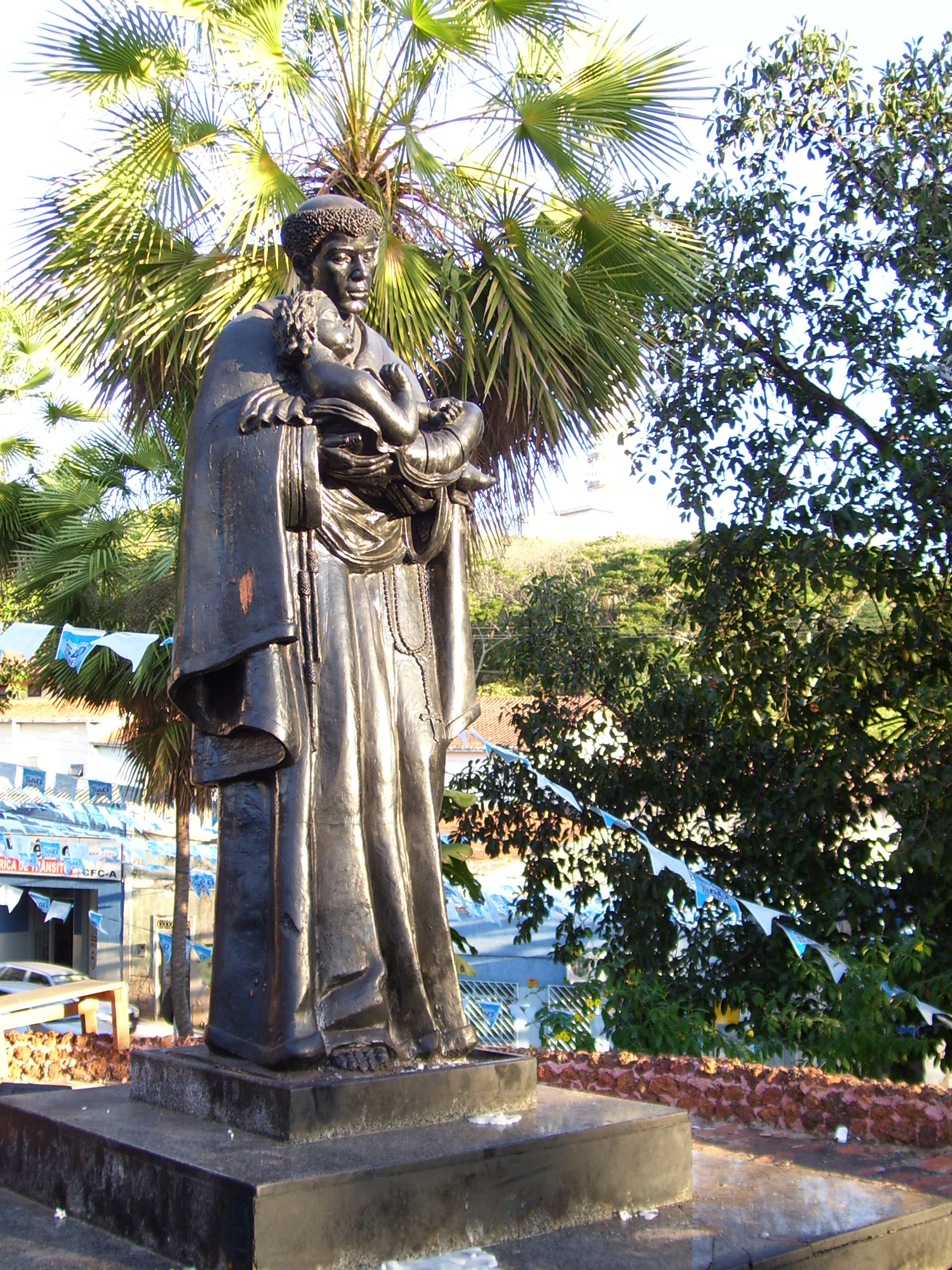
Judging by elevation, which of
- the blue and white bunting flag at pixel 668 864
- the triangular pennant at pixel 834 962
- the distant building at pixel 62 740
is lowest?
the triangular pennant at pixel 834 962

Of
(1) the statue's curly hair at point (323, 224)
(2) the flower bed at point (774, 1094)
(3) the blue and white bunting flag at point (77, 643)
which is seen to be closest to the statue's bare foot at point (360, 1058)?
(2) the flower bed at point (774, 1094)

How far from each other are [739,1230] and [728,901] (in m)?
5.15

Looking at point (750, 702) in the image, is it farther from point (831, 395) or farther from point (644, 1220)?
point (644, 1220)

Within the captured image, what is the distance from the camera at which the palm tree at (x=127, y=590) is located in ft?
34.7

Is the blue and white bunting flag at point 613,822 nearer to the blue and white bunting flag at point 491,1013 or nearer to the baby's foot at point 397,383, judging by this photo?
the blue and white bunting flag at point 491,1013

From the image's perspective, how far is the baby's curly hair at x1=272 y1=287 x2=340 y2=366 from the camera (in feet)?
11.6

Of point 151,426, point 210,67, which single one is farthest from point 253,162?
point 151,426

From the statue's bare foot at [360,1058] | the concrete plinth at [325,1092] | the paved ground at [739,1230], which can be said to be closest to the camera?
the paved ground at [739,1230]

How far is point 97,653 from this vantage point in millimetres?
10539

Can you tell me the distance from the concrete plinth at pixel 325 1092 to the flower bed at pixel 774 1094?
2.53 feet

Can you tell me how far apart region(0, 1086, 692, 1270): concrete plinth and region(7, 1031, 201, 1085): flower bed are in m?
3.73

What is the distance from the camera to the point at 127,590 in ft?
36.0

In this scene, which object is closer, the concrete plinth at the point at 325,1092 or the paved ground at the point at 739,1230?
the paved ground at the point at 739,1230

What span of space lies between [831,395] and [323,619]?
6.41 metres
